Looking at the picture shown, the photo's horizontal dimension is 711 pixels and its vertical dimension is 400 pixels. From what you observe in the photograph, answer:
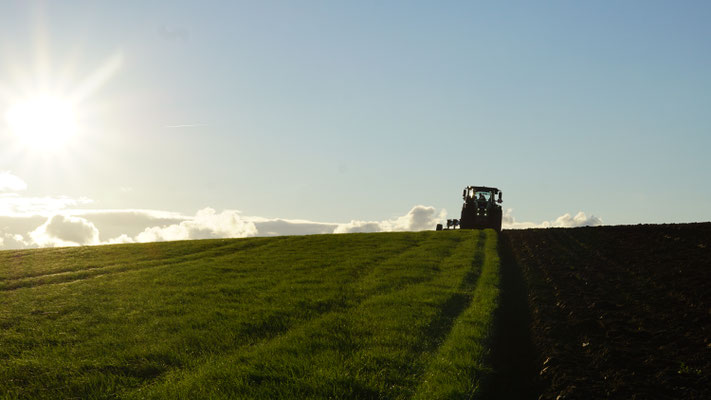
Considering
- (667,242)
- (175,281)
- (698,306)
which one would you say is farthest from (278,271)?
(667,242)

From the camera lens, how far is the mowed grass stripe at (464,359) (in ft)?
29.2

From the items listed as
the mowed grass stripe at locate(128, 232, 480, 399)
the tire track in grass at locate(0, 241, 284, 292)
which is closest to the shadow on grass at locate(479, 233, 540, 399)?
the mowed grass stripe at locate(128, 232, 480, 399)

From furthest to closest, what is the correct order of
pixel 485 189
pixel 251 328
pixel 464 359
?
pixel 485 189 < pixel 251 328 < pixel 464 359

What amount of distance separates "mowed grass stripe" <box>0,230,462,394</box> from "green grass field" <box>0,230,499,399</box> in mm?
47

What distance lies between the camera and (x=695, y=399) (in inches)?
336

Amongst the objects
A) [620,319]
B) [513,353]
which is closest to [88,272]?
[513,353]

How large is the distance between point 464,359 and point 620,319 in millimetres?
5299

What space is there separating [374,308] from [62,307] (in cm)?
951

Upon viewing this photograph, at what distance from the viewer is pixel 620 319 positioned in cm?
1320

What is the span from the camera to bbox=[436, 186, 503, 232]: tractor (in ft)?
151

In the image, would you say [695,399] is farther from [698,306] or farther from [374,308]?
[374,308]

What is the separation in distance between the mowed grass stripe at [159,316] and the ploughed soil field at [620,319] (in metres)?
5.98

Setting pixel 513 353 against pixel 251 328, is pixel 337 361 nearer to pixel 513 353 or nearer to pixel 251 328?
pixel 251 328

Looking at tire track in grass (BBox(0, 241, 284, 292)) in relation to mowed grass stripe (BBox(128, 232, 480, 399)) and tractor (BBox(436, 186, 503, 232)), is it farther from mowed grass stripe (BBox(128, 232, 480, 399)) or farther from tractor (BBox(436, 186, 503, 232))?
tractor (BBox(436, 186, 503, 232))
